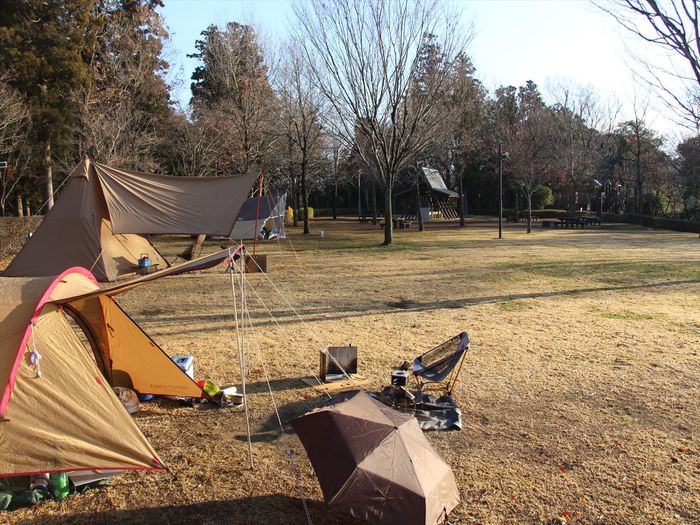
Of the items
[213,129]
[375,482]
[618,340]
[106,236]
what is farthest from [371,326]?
[213,129]

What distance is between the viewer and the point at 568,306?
1079 centimetres

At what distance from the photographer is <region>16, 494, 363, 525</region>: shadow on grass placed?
3.79 metres

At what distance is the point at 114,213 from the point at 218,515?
9.18m

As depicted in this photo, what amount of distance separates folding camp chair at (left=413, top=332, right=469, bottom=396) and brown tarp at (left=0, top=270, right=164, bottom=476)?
119 inches

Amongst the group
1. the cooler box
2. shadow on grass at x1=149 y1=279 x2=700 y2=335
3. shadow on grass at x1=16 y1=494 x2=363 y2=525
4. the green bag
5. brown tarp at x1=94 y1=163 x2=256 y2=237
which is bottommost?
shadow on grass at x1=16 y1=494 x2=363 y2=525

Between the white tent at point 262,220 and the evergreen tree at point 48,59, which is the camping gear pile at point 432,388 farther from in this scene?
the evergreen tree at point 48,59

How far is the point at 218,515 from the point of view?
12.7 ft

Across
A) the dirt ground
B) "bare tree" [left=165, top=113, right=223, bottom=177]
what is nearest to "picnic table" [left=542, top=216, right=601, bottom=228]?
"bare tree" [left=165, top=113, right=223, bottom=177]

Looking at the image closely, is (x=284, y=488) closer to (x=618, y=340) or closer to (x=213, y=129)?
(x=618, y=340)

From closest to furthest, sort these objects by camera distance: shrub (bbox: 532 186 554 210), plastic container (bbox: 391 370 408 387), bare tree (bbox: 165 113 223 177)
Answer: plastic container (bbox: 391 370 408 387) → bare tree (bbox: 165 113 223 177) → shrub (bbox: 532 186 554 210)

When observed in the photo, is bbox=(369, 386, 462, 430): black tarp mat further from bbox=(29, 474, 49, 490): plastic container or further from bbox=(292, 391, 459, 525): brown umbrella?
bbox=(29, 474, 49, 490): plastic container

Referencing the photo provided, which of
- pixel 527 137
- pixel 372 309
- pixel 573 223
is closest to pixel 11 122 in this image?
pixel 372 309

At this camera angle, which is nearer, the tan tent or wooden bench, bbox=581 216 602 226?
the tan tent

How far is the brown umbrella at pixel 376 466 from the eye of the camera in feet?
11.2
